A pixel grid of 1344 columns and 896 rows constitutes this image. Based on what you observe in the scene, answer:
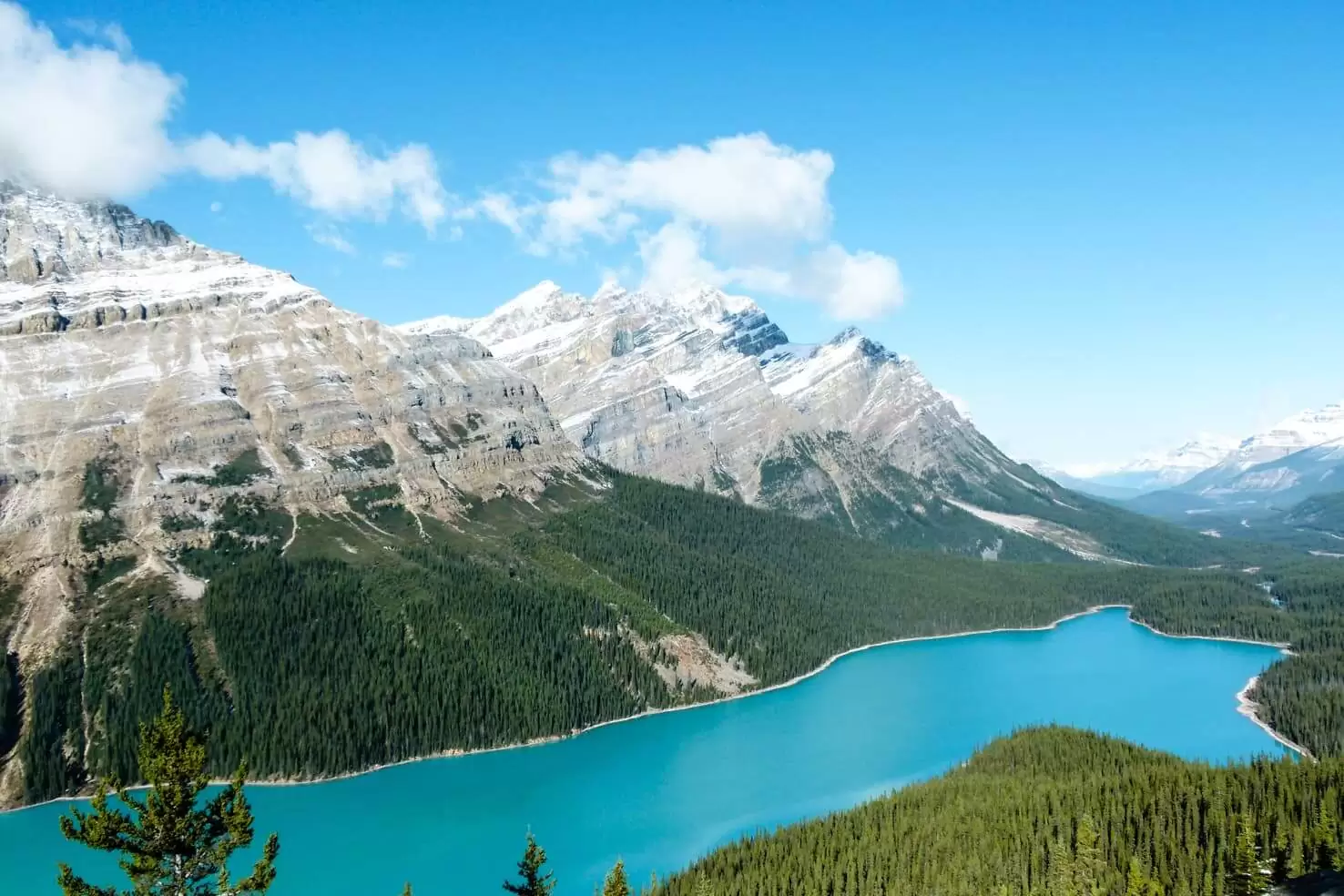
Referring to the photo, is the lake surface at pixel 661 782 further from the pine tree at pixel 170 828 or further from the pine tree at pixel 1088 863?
the pine tree at pixel 170 828

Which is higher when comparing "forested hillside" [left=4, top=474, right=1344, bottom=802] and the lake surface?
"forested hillside" [left=4, top=474, right=1344, bottom=802]

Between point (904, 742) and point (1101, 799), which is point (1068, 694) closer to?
point (904, 742)

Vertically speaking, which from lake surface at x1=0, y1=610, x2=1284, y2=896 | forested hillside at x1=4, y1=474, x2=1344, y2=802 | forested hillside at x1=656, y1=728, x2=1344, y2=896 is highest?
forested hillside at x1=4, y1=474, x2=1344, y2=802

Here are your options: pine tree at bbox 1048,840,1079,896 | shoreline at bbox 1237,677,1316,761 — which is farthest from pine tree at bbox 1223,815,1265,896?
shoreline at bbox 1237,677,1316,761

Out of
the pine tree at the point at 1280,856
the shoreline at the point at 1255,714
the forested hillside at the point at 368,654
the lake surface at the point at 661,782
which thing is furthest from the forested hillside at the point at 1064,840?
the forested hillside at the point at 368,654

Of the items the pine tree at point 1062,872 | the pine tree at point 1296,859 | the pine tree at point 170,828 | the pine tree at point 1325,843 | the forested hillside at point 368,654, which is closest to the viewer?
the pine tree at point 170,828

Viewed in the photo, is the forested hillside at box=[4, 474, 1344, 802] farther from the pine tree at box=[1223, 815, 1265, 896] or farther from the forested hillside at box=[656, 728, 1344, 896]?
the pine tree at box=[1223, 815, 1265, 896]
